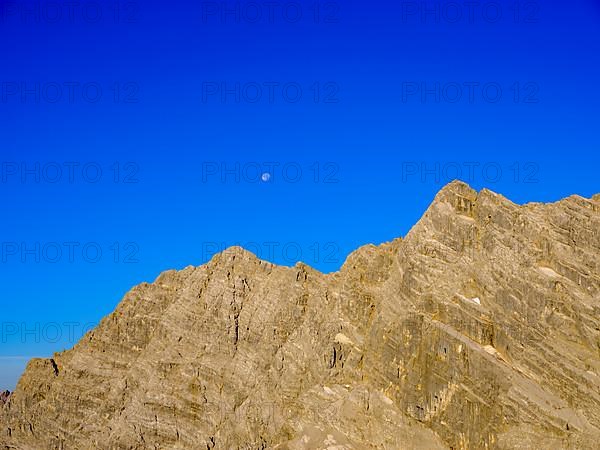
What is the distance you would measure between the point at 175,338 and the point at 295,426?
45.1 metres

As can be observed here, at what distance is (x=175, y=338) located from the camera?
16975cm

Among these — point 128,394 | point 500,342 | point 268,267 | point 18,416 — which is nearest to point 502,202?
point 500,342

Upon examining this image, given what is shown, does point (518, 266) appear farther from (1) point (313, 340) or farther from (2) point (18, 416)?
(2) point (18, 416)

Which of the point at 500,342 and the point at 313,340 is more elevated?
the point at 313,340

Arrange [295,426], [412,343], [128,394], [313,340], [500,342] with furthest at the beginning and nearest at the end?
[128,394], [313,340], [295,426], [412,343], [500,342]

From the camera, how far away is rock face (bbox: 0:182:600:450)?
11081 centimetres

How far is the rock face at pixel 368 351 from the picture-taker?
11081cm

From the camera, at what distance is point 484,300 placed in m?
120

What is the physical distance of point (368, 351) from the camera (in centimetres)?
13425

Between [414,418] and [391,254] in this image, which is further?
[391,254]

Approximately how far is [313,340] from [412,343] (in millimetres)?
27243

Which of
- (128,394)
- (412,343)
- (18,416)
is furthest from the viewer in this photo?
(18,416)

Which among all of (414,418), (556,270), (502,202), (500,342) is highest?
(502,202)

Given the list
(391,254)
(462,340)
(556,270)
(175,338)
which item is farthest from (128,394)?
(556,270)
